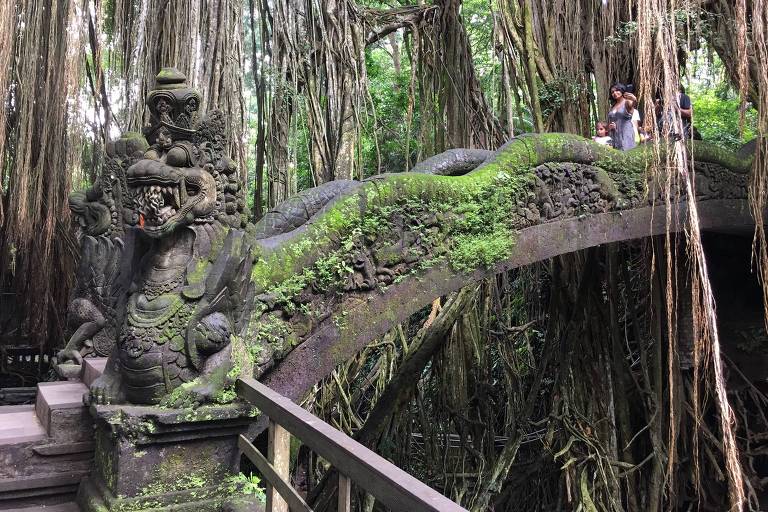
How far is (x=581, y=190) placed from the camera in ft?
12.6

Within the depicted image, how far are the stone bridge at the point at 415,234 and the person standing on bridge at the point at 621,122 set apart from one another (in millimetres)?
521

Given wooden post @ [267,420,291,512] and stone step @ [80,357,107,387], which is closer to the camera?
wooden post @ [267,420,291,512]

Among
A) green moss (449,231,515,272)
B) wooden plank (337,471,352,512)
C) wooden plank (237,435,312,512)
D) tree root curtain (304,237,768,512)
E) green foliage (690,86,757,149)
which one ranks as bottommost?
tree root curtain (304,237,768,512)

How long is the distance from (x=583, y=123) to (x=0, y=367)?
572cm

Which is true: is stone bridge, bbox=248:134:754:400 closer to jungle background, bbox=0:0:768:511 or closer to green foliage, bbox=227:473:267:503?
green foliage, bbox=227:473:267:503

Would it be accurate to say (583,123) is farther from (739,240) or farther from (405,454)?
(405,454)

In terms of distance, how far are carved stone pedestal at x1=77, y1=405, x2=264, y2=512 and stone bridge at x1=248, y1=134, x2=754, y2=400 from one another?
36cm

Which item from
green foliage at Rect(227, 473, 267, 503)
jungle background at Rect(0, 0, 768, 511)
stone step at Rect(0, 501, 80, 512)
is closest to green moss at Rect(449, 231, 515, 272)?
jungle background at Rect(0, 0, 768, 511)

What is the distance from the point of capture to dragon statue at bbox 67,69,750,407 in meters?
2.43

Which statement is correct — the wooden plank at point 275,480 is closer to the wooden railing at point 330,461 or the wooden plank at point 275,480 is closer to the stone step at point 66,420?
the wooden railing at point 330,461

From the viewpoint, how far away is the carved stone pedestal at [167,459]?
2326 millimetres

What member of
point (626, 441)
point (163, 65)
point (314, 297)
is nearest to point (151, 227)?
point (314, 297)

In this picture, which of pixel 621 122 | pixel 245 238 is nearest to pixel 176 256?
pixel 245 238

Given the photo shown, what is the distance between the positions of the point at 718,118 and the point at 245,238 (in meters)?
7.47
